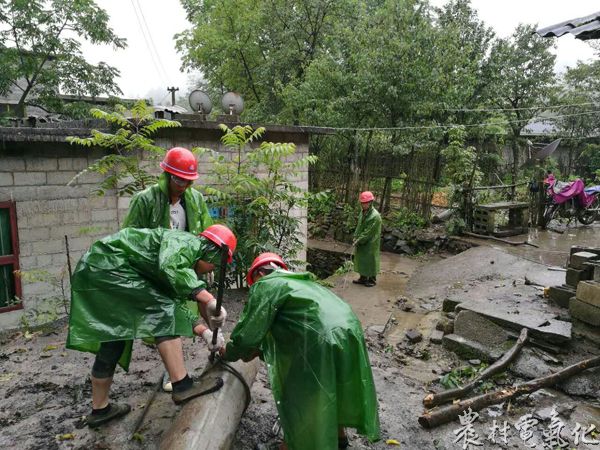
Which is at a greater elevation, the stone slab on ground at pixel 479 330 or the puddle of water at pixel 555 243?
the puddle of water at pixel 555 243

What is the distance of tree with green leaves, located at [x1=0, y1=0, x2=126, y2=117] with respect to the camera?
11.6m

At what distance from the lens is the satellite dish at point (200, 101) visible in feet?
28.9

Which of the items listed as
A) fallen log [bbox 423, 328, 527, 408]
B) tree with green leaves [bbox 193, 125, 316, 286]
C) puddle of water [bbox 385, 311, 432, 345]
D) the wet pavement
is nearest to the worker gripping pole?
fallen log [bbox 423, 328, 527, 408]

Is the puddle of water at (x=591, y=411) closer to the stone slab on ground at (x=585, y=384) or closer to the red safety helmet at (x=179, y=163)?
the stone slab on ground at (x=585, y=384)

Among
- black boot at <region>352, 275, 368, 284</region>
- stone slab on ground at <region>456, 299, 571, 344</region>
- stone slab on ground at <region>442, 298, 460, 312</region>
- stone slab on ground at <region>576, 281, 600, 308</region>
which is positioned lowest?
black boot at <region>352, 275, 368, 284</region>

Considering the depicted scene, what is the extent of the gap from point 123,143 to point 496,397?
5.53 meters

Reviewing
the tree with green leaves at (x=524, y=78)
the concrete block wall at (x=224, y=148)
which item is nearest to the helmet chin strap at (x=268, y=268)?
the concrete block wall at (x=224, y=148)

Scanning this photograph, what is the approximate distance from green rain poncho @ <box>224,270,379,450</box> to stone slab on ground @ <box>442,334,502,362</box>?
2839 millimetres

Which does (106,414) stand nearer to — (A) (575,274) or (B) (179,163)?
(B) (179,163)

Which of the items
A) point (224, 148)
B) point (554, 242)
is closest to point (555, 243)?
point (554, 242)

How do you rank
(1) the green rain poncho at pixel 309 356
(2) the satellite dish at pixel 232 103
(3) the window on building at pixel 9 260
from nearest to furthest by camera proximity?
(1) the green rain poncho at pixel 309 356
(3) the window on building at pixel 9 260
(2) the satellite dish at pixel 232 103

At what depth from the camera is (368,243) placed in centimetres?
843

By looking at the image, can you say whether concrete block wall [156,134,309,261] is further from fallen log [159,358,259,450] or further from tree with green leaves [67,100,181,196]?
fallen log [159,358,259,450]

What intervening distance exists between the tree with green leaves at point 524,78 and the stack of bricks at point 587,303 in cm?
1206
